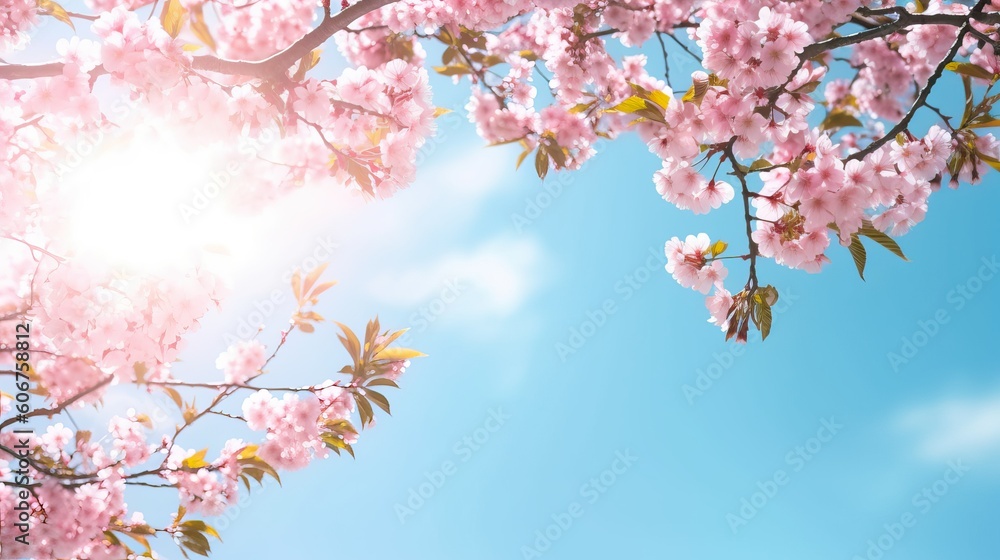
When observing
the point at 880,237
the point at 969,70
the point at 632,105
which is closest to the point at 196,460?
the point at 632,105

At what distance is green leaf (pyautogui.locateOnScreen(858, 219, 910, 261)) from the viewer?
2061 millimetres

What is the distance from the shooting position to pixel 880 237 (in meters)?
2.08

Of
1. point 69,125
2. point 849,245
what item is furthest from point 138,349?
point 849,245

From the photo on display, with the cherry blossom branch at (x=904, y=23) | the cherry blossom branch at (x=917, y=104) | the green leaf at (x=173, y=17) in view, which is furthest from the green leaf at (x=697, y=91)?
the green leaf at (x=173, y=17)

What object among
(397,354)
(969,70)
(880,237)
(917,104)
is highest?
(969,70)

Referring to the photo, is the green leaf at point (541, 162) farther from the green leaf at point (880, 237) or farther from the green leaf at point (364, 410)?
the green leaf at point (880, 237)

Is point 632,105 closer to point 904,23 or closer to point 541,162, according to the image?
point 904,23

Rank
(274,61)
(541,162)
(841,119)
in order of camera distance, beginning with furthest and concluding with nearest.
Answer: (541,162) < (841,119) < (274,61)

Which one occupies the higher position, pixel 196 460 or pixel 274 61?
pixel 274 61

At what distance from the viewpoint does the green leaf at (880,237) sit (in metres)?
2.06

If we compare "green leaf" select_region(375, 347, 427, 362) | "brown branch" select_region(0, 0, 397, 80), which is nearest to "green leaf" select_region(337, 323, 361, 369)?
"green leaf" select_region(375, 347, 427, 362)

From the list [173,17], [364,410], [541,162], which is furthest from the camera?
[541,162]

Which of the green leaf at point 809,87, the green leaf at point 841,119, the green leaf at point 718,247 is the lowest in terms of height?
the green leaf at point 718,247

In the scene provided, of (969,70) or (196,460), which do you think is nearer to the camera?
(969,70)
